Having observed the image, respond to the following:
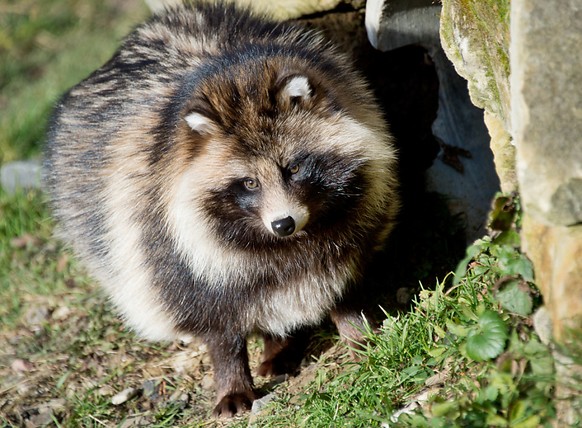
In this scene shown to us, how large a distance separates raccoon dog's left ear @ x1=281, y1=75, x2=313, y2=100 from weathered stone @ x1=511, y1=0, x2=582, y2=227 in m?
1.03

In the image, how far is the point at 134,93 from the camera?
13.8ft

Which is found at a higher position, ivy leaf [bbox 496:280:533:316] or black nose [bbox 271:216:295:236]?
ivy leaf [bbox 496:280:533:316]

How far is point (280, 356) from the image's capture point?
173 inches

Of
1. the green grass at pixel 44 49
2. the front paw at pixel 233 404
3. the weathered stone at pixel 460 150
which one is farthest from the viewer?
the green grass at pixel 44 49

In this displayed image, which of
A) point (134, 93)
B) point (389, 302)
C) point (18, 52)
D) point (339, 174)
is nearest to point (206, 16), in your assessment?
point (134, 93)

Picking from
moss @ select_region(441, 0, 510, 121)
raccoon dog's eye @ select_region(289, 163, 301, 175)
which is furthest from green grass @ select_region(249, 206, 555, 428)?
raccoon dog's eye @ select_region(289, 163, 301, 175)

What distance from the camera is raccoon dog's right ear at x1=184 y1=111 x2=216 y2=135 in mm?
3477

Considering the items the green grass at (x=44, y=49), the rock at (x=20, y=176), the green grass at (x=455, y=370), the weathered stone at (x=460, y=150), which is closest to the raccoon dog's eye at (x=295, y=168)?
the green grass at (x=455, y=370)

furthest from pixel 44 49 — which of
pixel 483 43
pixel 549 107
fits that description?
pixel 549 107

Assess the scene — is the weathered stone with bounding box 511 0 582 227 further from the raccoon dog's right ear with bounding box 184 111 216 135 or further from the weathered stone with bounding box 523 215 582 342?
the raccoon dog's right ear with bounding box 184 111 216 135

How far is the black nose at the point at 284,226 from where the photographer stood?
11.1 ft

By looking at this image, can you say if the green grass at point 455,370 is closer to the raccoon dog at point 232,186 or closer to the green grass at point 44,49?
the raccoon dog at point 232,186

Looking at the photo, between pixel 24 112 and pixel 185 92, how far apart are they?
4.44 metres

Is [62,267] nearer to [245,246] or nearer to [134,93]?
[134,93]
